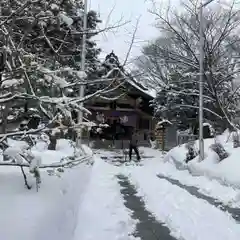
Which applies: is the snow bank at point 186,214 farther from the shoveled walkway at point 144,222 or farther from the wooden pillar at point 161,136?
the wooden pillar at point 161,136

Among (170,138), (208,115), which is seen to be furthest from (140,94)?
(208,115)

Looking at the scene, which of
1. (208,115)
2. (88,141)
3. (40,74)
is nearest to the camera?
(40,74)

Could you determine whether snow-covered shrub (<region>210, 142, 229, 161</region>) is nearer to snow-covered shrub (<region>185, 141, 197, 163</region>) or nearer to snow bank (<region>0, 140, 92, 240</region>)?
snow-covered shrub (<region>185, 141, 197, 163</region>)

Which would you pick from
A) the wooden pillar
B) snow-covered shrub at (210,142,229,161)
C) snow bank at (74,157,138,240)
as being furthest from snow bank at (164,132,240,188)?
the wooden pillar

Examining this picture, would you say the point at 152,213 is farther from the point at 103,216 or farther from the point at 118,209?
the point at 103,216

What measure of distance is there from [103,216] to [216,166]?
254 inches

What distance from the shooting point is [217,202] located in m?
8.86

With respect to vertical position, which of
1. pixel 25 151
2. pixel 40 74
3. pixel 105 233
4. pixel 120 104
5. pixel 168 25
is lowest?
pixel 105 233

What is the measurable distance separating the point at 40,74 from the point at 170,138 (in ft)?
98.6

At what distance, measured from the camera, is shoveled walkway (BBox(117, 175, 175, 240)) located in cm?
614

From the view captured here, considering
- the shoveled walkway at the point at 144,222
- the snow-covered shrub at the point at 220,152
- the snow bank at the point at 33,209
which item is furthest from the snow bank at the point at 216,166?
the snow bank at the point at 33,209

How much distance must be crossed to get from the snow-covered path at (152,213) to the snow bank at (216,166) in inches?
15.7

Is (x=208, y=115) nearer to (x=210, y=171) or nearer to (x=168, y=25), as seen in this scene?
(x=168, y=25)

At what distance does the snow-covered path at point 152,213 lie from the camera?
241 inches
